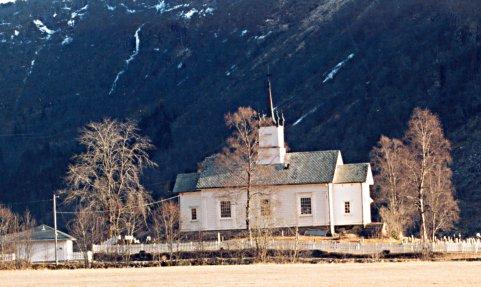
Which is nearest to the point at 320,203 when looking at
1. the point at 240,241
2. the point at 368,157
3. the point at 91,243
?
the point at 240,241

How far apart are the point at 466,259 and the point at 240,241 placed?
1555 cm

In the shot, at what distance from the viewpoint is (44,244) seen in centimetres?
9669

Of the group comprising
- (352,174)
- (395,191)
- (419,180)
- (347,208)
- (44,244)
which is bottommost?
(44,244)

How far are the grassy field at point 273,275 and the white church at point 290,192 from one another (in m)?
15.9

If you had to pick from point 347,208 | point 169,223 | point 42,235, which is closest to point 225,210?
point 169,223

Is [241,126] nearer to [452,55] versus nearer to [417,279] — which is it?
[417,279]

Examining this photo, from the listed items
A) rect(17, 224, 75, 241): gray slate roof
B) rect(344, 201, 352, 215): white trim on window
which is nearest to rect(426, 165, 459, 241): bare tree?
rect(344, 201, 352, 215): white trim on window

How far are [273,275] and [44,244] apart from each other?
35346 mm

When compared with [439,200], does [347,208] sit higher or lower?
lower

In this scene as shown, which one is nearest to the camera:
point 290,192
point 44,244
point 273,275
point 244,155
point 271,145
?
point 273,275

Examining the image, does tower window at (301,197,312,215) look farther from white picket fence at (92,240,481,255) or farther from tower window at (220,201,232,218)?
white picket fence at (92,240,481,255)

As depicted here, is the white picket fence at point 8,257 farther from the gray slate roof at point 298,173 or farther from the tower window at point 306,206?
the tower window at point 306,206

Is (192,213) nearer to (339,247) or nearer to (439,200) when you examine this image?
(339,247)

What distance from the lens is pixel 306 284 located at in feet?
186
